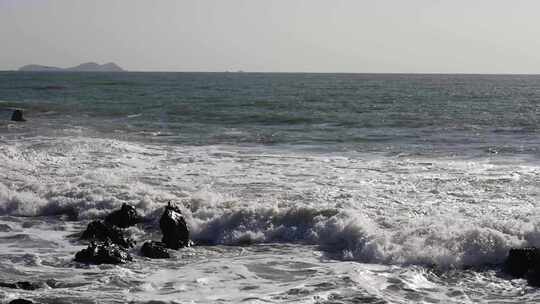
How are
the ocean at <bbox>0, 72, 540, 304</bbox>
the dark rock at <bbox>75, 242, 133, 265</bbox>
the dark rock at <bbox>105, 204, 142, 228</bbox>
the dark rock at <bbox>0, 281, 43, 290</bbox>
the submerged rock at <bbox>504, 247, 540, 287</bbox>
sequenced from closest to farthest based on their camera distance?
the dark rock at <bbox>0, 281, 43, 290</bbox>
the ocean at <bbox>0, 72, 540, 304</bbox>
the submerged rock at <bbox>504, 247, 540, 287</bbox>
the dark rock at <bbox>75, 242, 133, 265</bbox>
the dark rock at <bbox>105, 204, 142, 228</bbox>

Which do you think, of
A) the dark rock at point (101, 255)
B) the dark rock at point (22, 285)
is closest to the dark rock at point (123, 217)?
the dark rock at point (101, 255)

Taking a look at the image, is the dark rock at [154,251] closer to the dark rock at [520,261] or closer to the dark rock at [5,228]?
the dark rock at [5,228]

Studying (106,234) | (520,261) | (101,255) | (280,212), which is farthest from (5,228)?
(520,261)

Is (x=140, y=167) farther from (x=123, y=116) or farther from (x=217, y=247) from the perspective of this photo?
(x=123, y=116)

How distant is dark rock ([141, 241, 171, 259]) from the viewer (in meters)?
12.0

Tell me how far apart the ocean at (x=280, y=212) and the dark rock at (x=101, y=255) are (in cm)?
24

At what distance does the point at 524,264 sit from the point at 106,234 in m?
8.11

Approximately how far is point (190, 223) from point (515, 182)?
403 inches

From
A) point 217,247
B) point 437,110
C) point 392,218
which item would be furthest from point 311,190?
point 437,110

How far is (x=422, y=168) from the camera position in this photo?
2161 cm

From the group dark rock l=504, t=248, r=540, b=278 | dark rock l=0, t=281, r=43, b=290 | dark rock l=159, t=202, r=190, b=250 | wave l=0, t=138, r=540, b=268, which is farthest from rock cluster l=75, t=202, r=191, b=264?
dark rock l=504, t=248, r=540, b=278

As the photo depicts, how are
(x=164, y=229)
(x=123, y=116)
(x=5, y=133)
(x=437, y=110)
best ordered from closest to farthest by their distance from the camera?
(x=164, y=229) < (x=5, y=133) < (x=123, y=116) < (x=437, y=110)

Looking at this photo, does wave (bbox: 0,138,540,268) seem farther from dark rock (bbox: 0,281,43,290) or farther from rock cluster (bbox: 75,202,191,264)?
dark rock (bbox: 0,281,43,290)

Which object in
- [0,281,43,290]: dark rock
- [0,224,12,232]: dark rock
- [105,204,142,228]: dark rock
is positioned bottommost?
[0,224,12,232]: dark rock
